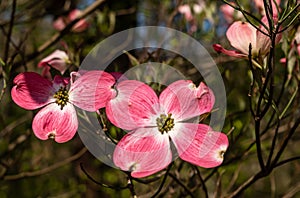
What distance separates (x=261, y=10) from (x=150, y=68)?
0.31 meters

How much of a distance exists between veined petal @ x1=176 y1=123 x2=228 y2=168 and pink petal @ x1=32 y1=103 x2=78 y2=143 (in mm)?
129

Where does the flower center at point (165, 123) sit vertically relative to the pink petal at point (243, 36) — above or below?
below

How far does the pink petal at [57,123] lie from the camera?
2.03ft

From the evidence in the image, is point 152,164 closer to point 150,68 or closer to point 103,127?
point 103,127

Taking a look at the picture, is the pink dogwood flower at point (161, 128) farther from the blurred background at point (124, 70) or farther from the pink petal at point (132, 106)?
the blurred background at point (124, 70)

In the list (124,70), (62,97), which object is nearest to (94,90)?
(62,97)

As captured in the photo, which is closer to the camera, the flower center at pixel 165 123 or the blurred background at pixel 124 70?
the flower center at pixel 165 123

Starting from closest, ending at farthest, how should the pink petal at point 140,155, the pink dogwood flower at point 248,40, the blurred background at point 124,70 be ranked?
the pink petal at point 140,155 → the pink dogwood flower at point 248,40 → the blurred background at point 124,70

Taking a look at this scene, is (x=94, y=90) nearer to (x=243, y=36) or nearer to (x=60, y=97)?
(x=60, y=97)

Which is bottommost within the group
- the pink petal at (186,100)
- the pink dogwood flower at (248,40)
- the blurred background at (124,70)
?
the blurred background at (124,70)

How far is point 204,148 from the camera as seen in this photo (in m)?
0.60

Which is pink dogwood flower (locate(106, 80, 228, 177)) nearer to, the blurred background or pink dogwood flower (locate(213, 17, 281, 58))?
pink dogwood flower (locate(213, 17, 281, 58))

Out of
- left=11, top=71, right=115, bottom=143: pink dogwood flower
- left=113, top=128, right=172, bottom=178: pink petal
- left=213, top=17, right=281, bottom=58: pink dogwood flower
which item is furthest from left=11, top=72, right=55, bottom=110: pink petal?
left=213, top=17, right=281, bottom=58: pink dogwood flower

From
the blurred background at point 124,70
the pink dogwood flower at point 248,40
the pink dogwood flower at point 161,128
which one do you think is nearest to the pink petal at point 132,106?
the pink dogwood flower at point 161,128
